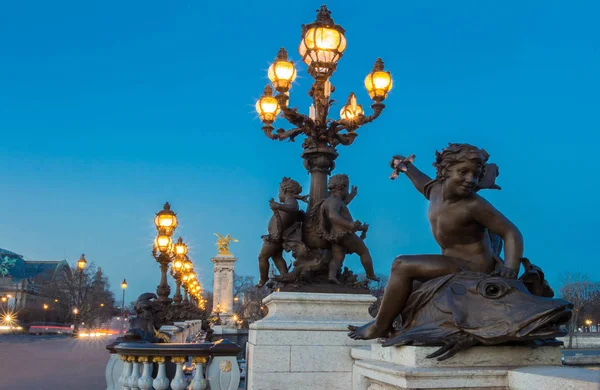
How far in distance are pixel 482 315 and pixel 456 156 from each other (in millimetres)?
1231

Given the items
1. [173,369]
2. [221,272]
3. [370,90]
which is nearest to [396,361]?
[173,369]

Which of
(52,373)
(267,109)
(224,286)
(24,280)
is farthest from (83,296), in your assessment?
(267,109)

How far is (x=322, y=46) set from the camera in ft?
31.0

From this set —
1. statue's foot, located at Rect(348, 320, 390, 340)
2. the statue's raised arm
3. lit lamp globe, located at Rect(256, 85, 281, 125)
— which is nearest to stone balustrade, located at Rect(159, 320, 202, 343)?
lit lamp globe, located at Rect(256, 85, 281, 125)

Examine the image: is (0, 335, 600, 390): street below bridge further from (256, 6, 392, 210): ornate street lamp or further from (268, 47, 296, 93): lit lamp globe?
(268, 47, 296, 93): lit lamp globe

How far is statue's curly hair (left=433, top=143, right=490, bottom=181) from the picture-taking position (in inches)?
175

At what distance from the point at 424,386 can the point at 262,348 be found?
11.2 ft

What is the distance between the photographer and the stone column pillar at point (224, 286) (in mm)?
64312

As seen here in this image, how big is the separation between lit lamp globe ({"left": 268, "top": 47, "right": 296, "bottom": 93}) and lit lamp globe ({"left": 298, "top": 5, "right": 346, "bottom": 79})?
0.41m

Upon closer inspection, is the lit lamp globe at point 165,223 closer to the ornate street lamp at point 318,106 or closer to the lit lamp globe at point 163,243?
the lit lamp globe at point 163,243

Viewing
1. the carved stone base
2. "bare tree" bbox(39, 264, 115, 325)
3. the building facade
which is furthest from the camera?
the building facade

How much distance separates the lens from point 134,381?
6328 millimetres

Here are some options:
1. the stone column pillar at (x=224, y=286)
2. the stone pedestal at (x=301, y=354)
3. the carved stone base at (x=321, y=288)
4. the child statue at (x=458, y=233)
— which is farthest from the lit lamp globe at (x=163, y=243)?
the stone column pillar at (x=224, y=286)

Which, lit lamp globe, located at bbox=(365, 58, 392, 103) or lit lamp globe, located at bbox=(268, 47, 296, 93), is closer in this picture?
lit lamp globe, located at bbox=(268, 47, 296, 93)
